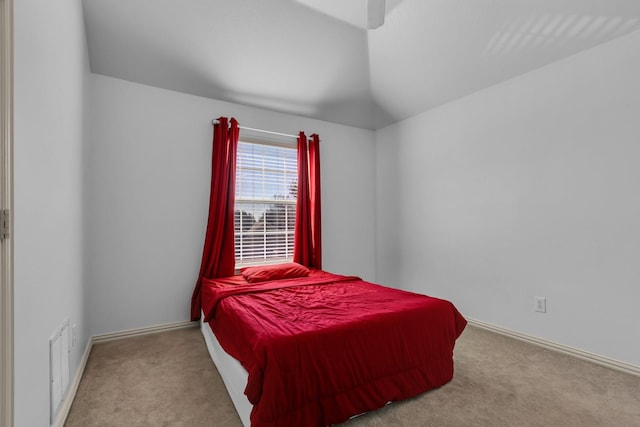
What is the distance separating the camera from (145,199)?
3070 mm

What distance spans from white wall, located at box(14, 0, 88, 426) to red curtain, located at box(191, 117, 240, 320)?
127 centimetres

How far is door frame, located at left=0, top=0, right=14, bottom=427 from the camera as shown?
0.99 metres

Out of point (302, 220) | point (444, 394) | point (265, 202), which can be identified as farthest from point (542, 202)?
point (265, 202)

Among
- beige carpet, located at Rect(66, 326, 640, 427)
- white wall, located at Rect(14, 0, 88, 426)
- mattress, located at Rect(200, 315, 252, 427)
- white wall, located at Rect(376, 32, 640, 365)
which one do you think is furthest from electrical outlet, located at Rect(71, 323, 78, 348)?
white wall, located at Rect(376, 32, 640, 365)

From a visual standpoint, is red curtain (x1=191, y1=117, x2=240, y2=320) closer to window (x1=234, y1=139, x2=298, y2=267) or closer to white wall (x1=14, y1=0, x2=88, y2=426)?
window (x1=234, y1=139, x2=298, y2=267)

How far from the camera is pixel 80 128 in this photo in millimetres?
2338

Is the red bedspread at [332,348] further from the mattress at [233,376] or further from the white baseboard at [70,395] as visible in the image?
the white baseboard at [70,395]

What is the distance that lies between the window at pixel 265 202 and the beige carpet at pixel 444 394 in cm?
137

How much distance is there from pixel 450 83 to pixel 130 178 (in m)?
3.43

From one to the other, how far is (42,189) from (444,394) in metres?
2.45

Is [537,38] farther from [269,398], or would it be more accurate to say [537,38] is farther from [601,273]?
[269,398]

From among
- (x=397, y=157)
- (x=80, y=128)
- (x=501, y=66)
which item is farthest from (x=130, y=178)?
(x=501, y=66)

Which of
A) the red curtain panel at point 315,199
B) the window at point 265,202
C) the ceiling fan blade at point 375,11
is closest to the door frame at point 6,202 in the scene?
the ceiling fan blade at point 375,11

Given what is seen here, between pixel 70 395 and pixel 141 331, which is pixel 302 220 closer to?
pixel 141 331
